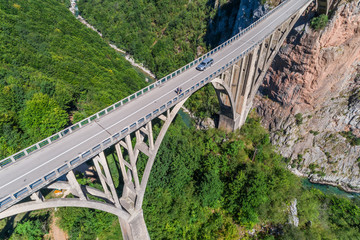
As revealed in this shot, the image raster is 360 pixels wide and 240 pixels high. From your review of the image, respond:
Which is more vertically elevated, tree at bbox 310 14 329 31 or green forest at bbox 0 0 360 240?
tree at bbox 310 14 329 31

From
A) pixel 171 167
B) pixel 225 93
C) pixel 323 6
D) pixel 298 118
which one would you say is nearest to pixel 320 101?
pixel 298 118

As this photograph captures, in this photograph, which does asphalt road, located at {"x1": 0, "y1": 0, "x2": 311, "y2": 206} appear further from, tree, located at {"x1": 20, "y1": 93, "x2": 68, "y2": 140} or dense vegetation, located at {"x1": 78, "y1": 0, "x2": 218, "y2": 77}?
dense vegetation, located at {"x1": 78, "y1": 0, "x2": 218, "y2": 77}

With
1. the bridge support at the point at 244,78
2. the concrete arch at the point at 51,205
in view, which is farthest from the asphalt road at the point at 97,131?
the bridge support at the point at 244,78

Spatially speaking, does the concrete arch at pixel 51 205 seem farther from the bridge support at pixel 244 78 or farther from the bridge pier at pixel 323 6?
the bridge pier at pixel 323 6

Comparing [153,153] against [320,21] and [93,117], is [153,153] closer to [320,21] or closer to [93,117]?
[93,117]

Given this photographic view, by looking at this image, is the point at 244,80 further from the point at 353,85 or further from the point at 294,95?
the point at 353,85

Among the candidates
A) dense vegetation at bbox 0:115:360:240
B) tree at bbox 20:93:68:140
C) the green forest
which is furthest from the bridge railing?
dense vegetation at bbox 0:115:360:240

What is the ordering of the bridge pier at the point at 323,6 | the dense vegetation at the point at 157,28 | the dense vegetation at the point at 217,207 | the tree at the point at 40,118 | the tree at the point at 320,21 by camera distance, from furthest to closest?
the dense vegetation at the point at 157,28 < the tree at the point at 320,21 < the bridge pier at the point at 323,6 < the dense vegetation at the point at 217,207 < the tree at the point at 40,118
